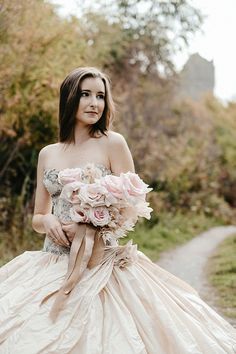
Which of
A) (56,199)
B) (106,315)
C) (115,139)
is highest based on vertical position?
(115,139)

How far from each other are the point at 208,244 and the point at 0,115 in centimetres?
624

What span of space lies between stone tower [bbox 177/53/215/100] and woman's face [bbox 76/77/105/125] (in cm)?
1334

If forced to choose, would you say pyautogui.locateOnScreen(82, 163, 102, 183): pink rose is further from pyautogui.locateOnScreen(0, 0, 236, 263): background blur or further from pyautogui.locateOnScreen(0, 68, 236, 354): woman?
pyautogui.locateOnScreen(0, 0, 236, 263): background blur

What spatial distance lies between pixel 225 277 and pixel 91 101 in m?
5.22

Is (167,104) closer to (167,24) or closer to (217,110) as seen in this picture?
(167,24)

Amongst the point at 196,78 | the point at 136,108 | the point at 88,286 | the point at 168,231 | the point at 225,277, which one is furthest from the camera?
the point at 196,78

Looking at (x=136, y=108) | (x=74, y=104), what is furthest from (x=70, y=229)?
(x=136, y=108)

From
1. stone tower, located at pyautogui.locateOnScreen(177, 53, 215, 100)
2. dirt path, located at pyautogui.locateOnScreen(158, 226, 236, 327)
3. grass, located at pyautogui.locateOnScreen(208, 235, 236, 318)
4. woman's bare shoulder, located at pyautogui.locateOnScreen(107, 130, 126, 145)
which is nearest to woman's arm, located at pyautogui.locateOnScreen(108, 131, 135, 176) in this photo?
woman's bare shoulder, located at pyautogui.locateOnScreen(107, 130, 126, 145)

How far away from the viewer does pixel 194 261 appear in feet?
32.5

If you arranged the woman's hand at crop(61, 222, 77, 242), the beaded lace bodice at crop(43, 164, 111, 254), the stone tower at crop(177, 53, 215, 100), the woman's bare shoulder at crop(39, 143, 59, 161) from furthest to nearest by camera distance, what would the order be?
the stone tower at crop(177, 53, 215, 100) < the woman's bare shoulder at crop(39, 143, 59, 161) < the beaded lace bodice at crop(43, 164, 111, 254) < the woman's hand at crop(61, 222, 77, 242)

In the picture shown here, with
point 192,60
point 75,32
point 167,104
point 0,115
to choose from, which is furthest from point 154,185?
point 0,115

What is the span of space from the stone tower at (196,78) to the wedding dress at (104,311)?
13.6 m

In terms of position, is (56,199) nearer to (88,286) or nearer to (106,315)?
(88,286)

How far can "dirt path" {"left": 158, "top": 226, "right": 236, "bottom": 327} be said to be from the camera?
747cm
